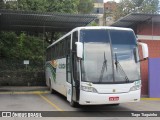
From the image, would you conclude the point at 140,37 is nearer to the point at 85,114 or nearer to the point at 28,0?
the point at 85,114

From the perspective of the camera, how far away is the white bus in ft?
42.3

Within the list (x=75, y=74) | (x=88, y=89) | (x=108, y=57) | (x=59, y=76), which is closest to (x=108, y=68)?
(x=108, y=57)

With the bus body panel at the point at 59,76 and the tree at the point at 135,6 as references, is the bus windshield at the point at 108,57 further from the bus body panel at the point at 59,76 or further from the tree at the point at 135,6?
the tree at the point at 135,6

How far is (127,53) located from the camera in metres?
13.6

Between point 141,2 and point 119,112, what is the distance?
113ft

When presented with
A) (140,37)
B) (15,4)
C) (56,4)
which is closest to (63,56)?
(140,37)

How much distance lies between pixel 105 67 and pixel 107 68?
0.27 ft

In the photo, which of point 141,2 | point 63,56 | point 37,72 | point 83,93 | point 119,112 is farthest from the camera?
point 141,2

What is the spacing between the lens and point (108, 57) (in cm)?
1327

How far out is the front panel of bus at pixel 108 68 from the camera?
1288 cm

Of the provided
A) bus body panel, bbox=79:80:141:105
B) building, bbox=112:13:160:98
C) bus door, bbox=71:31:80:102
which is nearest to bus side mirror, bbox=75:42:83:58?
bus door, bbox=71:31:80:102

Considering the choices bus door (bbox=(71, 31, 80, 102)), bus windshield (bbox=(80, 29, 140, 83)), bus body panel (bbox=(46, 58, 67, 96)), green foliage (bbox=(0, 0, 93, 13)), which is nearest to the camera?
bus windshield (bbox=(80, 29, 140, 83))

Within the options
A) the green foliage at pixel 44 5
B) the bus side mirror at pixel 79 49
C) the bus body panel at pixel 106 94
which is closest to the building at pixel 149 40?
the bus body panel at pixel 106 94

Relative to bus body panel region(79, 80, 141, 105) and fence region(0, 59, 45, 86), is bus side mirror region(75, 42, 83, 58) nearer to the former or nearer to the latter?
bus body panel region(79, 80, 141, 105)
